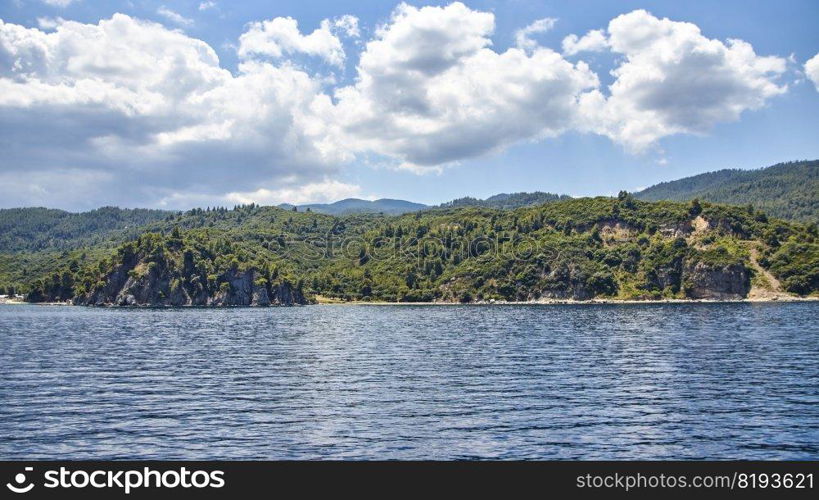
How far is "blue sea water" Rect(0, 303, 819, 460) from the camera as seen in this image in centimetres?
4100

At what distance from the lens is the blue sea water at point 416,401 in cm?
4100

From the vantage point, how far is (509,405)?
55.0m

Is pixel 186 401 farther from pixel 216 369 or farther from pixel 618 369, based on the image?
pixel 618 369

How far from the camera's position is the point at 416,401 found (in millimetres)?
57281

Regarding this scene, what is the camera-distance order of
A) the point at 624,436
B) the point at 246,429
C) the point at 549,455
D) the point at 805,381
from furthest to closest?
the point at 805,381 → the point at 246,429 → the point at 624,436 → the point at 549,455

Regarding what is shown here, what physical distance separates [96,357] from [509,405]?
224 feet
